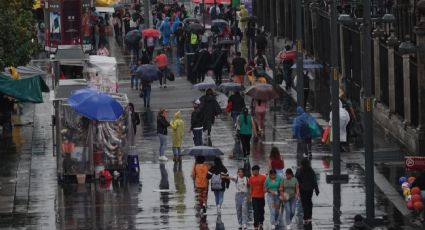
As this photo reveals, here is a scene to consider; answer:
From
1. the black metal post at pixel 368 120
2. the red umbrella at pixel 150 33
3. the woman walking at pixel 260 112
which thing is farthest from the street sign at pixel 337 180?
the red umbrella at pixel 150 33

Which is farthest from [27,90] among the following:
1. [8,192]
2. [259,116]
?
[8,192]

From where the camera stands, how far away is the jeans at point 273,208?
34.5 m

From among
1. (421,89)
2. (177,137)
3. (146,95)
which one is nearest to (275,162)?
(177,137)

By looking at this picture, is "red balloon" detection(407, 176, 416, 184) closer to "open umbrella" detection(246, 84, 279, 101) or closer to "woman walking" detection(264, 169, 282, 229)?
"woman walking" detection(264, 169, 282, 229)

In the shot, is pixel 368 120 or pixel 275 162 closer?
pixel 368 120

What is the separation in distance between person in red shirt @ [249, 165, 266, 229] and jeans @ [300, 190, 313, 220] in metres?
0.91

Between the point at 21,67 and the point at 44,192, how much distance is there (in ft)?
46.1

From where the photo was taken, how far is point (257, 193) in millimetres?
34531

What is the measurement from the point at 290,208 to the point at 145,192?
633cm

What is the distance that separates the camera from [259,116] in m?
47.9

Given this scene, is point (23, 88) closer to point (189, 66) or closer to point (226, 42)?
point (189, 66)

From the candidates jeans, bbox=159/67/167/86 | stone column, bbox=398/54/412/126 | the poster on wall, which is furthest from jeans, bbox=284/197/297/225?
the poster on wall

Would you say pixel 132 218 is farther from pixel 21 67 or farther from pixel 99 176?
pixel 21 67

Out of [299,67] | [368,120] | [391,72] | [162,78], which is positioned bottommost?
[162,78]
